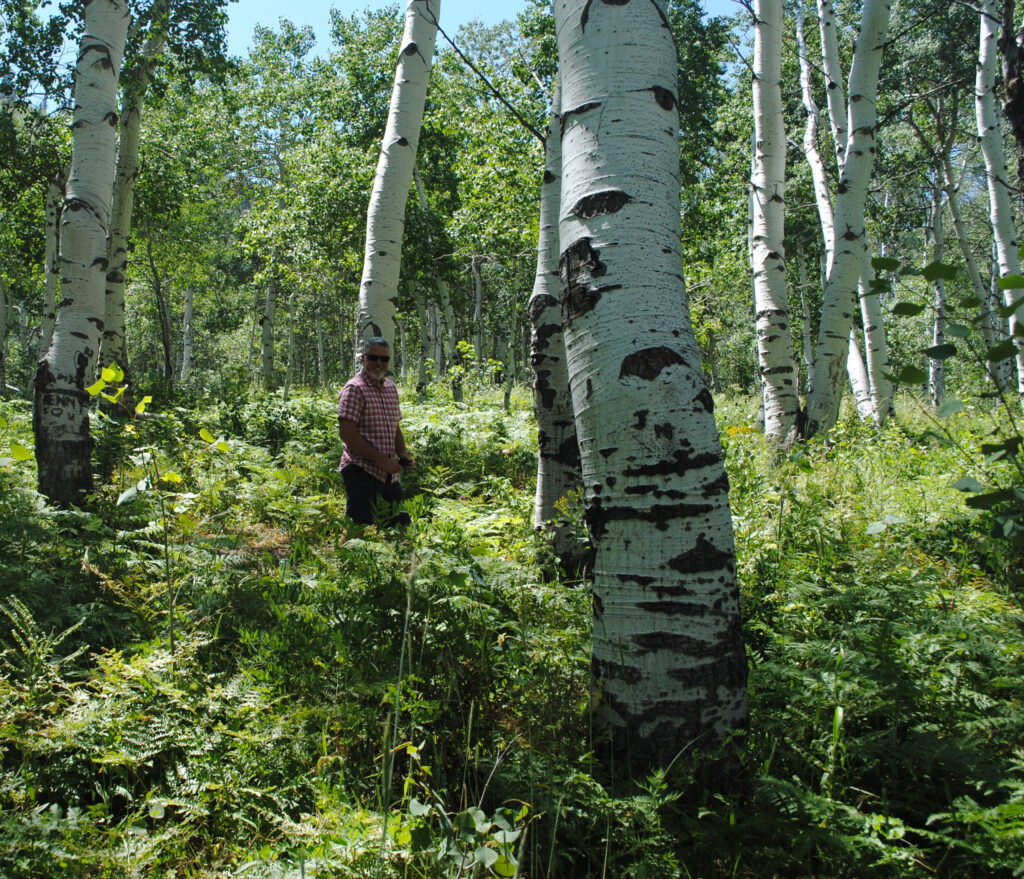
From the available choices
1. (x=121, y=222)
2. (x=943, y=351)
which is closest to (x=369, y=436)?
(x=943, y=351)

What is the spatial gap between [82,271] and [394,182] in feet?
10.4

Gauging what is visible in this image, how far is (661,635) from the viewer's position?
1.86 m

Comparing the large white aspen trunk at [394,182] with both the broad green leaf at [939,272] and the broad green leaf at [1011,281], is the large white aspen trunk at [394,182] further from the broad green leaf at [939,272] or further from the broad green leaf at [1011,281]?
the broad green leaf at [1011,281]

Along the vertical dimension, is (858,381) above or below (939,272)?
above

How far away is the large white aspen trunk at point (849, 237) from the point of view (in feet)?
21.9

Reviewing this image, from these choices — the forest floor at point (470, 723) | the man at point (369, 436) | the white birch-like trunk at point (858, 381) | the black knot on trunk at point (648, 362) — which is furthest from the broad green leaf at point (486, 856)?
the white birch-like trunk at point (858, 381)

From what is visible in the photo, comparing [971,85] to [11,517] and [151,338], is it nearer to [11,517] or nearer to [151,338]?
[11,517]

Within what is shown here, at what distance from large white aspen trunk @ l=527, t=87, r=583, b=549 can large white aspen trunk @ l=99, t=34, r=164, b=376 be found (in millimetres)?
8623

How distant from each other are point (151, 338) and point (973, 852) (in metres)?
49.0

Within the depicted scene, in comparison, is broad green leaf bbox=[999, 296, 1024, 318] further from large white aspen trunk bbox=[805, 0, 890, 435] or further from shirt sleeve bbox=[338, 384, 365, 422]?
large white aspen trunk bbox=[805, 0, 890, 435]

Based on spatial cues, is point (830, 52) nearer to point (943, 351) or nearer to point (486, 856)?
point (943, 351)

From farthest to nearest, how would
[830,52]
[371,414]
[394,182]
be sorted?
[830,52]
[394,182]
[371,414]

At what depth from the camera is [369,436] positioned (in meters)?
4.87

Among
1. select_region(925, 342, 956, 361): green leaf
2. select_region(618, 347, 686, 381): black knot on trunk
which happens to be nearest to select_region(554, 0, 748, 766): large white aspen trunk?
select_region(618, 347, 686, 381): black knot on trunk
